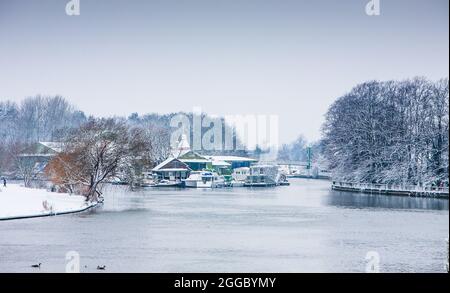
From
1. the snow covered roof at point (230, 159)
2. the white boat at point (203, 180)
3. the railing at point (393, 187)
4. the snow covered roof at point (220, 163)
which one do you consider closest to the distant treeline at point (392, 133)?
the railing at point (393, 187)

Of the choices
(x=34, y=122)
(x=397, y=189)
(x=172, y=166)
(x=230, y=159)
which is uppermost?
(x=34, y=122)

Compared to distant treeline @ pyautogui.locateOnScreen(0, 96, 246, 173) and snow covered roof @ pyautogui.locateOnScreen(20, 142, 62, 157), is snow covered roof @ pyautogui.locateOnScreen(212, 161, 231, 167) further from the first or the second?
snow covered roof @ pyautogui.locateOnScreen(20, 142, 62, 157)

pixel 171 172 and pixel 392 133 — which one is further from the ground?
pixel 392 133

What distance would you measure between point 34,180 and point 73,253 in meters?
34.4

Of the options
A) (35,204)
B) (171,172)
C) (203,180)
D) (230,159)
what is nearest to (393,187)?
(203,180)

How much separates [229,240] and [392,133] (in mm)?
29921

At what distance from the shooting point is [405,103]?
45.6m

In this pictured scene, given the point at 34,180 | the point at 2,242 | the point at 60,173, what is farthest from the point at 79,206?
the point at 34,180

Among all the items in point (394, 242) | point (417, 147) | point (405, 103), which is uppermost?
point (405, 103)

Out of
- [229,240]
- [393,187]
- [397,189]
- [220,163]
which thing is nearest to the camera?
[229,240]

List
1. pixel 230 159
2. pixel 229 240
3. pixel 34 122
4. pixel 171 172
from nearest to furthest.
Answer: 1. pixel 229 240
2. pixel 34 122
3. pixel 171 172
4. pixel 230 159

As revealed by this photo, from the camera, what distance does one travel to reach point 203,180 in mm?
66812

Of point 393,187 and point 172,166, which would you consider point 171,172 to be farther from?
point 393,187
